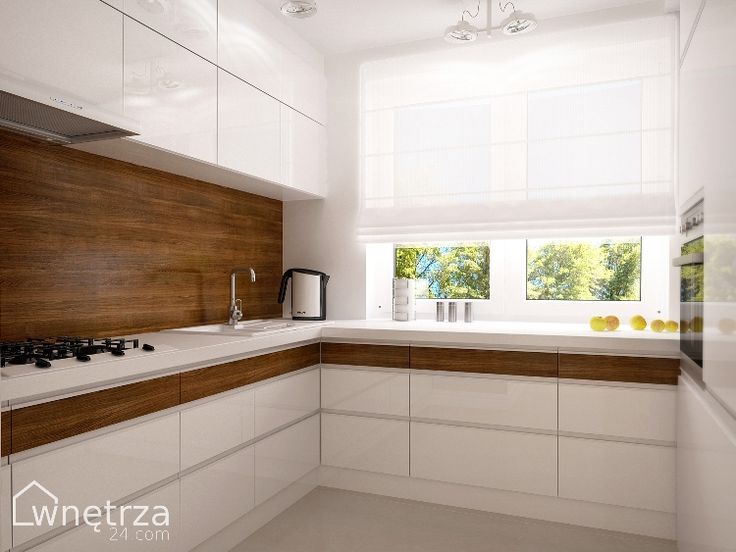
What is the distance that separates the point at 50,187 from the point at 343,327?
145 centimetres

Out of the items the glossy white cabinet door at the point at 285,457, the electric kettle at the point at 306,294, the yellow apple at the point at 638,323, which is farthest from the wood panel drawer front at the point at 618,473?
the electric kettle at the point at 306,294

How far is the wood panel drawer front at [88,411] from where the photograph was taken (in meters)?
1.47

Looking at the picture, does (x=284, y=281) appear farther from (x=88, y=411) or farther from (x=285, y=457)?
(x=88, y=411)

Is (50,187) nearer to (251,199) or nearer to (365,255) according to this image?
(251,199)

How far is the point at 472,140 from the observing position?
315 centimetres

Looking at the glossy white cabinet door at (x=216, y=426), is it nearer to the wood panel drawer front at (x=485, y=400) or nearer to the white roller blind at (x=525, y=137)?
the wood panel drawer front at (x=485, y=400)

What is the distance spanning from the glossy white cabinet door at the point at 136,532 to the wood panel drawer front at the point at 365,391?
41.9 inches

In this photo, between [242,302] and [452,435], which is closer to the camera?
[452,435]

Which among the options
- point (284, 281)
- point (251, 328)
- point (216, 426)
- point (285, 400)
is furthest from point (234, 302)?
point (216, 426)

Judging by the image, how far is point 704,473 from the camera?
5.29 ft

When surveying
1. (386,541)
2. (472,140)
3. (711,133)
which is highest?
(472,140)

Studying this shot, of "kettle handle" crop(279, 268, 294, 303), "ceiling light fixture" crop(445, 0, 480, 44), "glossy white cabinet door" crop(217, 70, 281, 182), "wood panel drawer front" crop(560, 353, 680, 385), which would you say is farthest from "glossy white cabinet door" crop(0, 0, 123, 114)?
"wood panel drawer front" crop(560, 353, 680, 385)

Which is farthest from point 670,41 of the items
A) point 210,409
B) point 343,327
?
point 210,409

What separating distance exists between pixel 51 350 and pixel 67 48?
0.94 m
